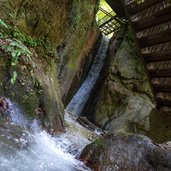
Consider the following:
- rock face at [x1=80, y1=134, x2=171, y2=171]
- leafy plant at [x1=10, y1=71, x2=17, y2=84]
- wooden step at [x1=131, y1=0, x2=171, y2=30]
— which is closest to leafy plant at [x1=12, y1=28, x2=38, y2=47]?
leafy plant at [x1=10, y1=71, x2=17, y2=84]

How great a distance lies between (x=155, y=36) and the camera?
7.29 m

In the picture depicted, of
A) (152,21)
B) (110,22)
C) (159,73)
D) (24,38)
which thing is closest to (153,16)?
(152,21)

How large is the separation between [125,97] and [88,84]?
2212mm

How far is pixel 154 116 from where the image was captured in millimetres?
10062

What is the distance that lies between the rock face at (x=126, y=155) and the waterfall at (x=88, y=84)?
19.9ft

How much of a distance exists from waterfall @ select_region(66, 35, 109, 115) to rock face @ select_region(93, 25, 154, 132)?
1.01 metres

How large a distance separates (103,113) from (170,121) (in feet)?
7.96

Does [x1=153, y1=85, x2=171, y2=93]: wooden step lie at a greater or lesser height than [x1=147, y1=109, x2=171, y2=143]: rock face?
greater

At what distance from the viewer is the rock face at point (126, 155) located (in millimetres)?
4590

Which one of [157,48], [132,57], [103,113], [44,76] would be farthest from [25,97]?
[132,57]

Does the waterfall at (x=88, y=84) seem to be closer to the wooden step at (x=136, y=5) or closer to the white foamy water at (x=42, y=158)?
the wooden step at (x=136, y=5)

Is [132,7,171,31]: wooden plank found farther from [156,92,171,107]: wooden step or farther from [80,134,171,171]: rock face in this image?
[80,134,171,171]: rock face

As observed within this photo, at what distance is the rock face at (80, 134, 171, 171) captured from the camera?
4.59 m

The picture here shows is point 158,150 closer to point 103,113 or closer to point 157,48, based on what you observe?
point 157,48
